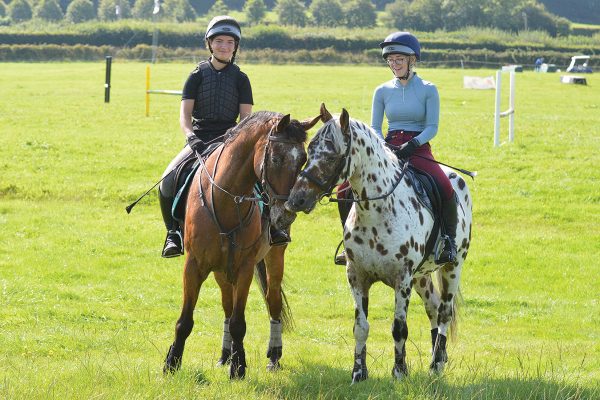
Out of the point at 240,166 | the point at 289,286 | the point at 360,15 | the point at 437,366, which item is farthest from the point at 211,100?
the point at 360,15

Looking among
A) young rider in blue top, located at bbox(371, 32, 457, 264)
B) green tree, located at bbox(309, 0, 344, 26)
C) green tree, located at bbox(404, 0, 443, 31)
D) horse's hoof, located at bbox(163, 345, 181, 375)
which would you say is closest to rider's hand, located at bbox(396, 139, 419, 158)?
young rider in blue top, located at bbox(371, 32, 457, 264)

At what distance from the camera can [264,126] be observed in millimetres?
7945

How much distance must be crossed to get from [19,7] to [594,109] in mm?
159079

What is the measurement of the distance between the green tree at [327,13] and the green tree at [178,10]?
24398 mm

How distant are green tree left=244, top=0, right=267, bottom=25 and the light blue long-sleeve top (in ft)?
516

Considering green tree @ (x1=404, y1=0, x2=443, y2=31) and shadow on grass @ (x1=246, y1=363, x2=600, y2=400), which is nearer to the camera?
shadow on grass @ (x1=246, y1=363, x2=600, y2=400)

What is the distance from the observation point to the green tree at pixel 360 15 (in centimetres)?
16725

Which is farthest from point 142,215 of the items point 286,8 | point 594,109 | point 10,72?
point 286,8

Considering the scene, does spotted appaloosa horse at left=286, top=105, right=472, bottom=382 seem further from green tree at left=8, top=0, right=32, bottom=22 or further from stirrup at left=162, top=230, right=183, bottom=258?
green tree at left=8, top=0, right=32, bottom=22

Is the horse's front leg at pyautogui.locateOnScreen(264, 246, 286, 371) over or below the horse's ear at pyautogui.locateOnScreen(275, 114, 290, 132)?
below

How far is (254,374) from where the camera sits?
27.4 feet

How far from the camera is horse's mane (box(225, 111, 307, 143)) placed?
7449 millimetres

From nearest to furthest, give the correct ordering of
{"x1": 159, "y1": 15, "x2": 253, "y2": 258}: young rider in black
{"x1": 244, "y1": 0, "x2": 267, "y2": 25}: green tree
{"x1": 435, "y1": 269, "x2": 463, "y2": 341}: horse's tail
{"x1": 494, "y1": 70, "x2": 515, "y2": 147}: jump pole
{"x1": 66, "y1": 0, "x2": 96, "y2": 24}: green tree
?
{"x1": 159, "y1": 15, "x2": 253, "y2": 258}: young rider in black
{"x1": 435, "y1": 269, "x2": 463, "y2": 341}: horse's tail
{"x1": 494, "y1": 70, "x2": 515, "y2": 147}: jump pole
{"x1": 244, "y1": 0, "x2": 267, "y2": 25}: green tree
{"x1": 66, "y1": 0, "x2": 96, "y2": 24}: green tree

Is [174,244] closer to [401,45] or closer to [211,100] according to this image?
[211,100]
